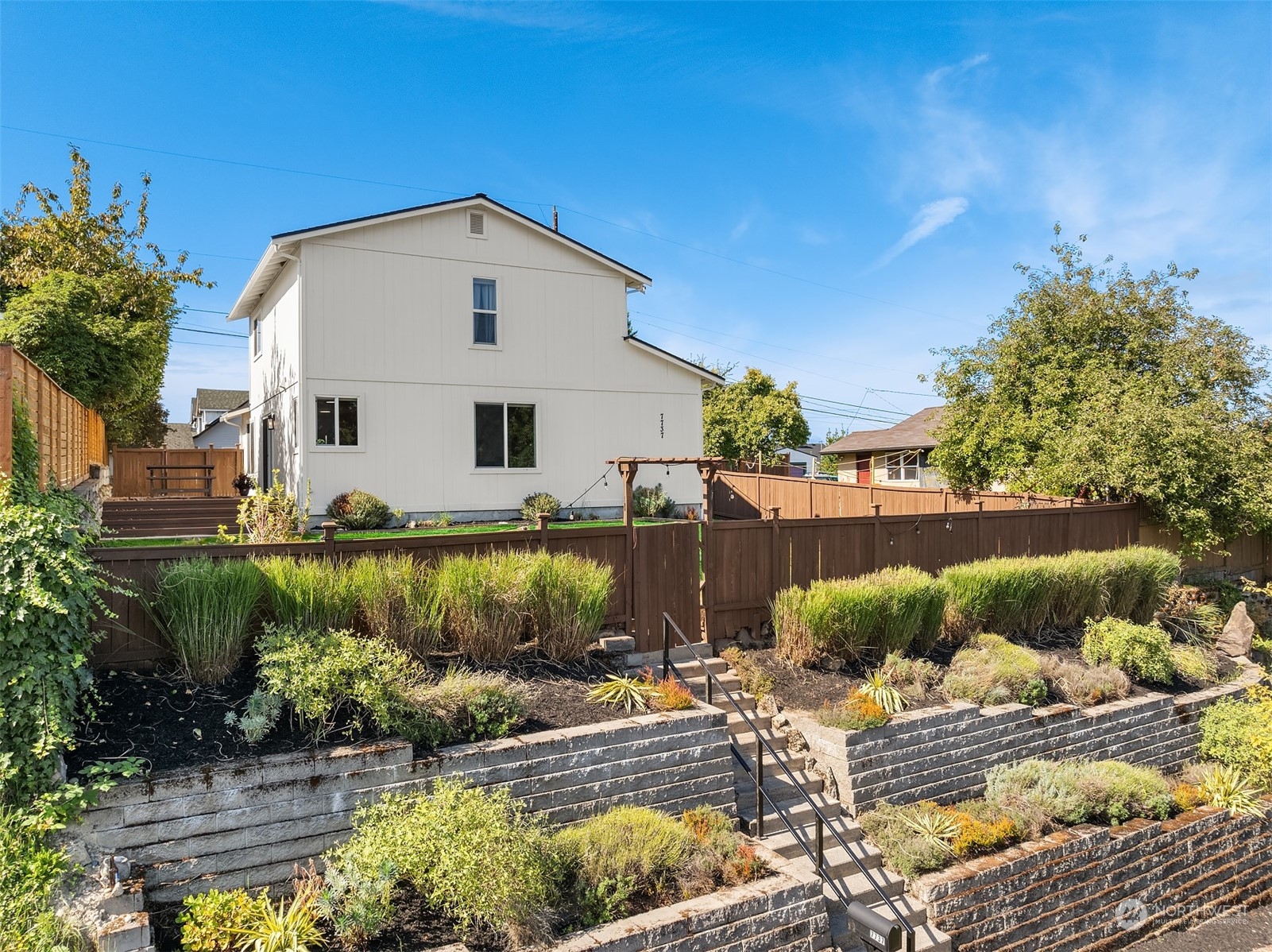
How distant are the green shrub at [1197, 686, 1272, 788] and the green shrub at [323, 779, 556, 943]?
9.28 m

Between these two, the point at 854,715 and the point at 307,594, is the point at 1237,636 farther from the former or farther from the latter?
the point at 307,594

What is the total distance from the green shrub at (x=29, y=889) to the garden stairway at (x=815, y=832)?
16.2 feet

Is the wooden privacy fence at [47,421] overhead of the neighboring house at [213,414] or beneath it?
beneath

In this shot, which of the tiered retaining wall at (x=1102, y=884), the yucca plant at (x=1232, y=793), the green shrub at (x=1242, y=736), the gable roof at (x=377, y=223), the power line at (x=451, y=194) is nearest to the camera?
the tiered retaining wall at (x=1102, y=884)

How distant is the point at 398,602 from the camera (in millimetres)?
6824

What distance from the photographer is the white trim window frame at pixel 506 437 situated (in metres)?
17.0

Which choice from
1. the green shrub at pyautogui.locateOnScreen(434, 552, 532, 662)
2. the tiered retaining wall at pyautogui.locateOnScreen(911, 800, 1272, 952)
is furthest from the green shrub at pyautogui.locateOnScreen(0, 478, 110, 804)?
the tiered retaining wall at pyautogui.locateOnScreen(911, 800, 1272, 952)

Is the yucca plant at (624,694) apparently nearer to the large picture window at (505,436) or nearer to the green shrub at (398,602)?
the green shrub at (398,602)

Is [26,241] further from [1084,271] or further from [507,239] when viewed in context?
[1084,271]

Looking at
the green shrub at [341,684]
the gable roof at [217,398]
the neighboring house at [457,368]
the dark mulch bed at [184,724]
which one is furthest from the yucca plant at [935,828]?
the gable roof at [217,398]

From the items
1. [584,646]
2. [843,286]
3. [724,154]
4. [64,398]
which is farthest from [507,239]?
[843,286]

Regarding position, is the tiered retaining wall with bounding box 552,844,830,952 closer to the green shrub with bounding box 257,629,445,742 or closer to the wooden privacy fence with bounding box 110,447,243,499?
the green shrub with bounding box 257,629,445,742

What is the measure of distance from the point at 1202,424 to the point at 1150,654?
20.2 ft

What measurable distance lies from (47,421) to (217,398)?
48.8 meters
